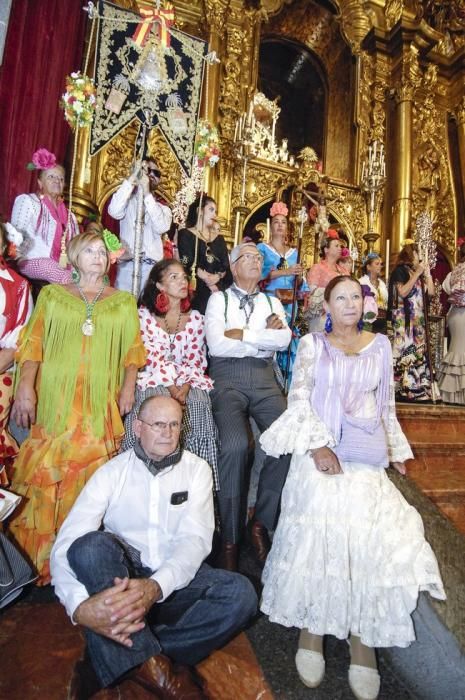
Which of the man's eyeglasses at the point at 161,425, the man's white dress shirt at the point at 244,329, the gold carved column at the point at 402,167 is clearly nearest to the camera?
the man's eyeglasses at the point at 161,425

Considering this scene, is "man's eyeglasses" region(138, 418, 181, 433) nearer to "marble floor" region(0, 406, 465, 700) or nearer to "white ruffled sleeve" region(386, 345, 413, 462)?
"marble floor" region(0, 406, 465, 700)

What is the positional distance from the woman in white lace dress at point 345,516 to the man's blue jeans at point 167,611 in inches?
10.2

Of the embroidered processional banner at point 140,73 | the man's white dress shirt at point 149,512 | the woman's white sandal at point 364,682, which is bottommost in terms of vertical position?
the woman's white sandal at point 364,682

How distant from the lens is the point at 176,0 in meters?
7.23

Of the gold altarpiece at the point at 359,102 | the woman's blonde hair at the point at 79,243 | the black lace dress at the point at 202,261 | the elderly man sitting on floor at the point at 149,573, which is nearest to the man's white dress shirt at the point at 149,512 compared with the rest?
the elderly man sitting on floor at the point at 149,573

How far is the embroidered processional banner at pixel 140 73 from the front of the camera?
10.9 ft

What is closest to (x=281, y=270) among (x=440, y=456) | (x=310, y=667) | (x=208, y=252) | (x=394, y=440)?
(x=208, y=252)

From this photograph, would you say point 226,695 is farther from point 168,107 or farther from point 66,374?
point 168,107

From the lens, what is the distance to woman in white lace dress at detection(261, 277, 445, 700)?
5.52 ft

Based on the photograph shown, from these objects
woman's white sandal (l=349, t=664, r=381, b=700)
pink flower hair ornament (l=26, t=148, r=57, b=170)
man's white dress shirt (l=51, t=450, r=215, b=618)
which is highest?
pink flower hair ornament (l=26, t=148, r=57, b=170)

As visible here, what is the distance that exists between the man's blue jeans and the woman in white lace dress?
0.26 metres

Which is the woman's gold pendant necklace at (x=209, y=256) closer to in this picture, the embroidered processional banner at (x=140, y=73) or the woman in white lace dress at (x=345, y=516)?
the embroidered processional banner at (x=140, y=73)

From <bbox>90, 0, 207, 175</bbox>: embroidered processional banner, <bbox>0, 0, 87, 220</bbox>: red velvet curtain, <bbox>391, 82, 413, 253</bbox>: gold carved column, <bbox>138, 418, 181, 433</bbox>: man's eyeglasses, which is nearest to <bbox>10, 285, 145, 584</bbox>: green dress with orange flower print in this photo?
<bbox>138, 418, 181, 433</bbox>: man's eyeglasses

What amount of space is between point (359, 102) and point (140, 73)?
6303 mm
